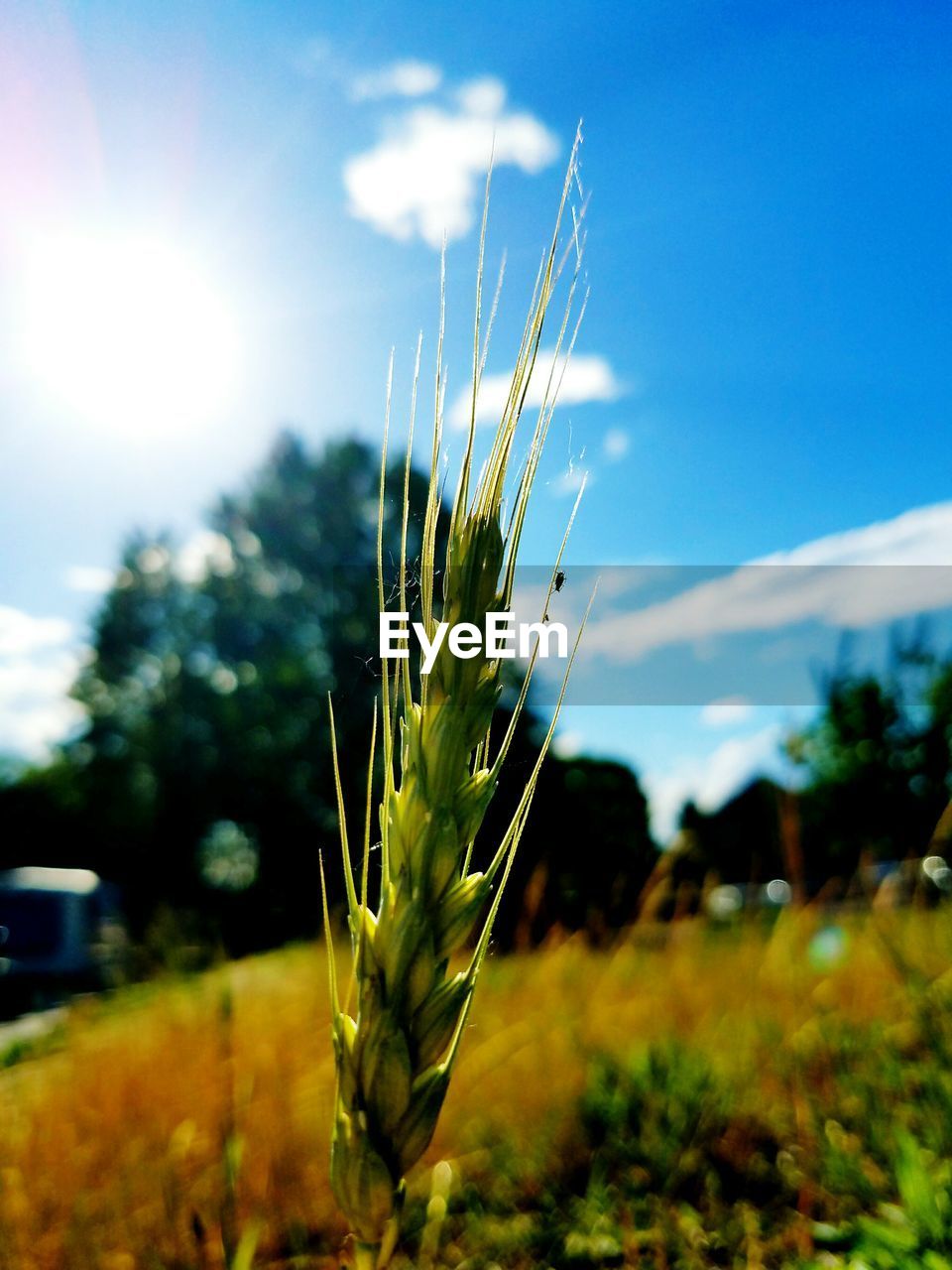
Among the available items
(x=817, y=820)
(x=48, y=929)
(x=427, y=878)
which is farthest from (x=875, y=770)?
(x=427, y=878)

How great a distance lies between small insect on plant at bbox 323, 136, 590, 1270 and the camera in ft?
2.59

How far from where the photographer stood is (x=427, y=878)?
2.77 ft

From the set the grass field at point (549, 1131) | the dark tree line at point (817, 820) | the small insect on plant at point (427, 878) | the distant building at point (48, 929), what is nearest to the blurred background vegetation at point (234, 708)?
the distant building at point (48, 929)

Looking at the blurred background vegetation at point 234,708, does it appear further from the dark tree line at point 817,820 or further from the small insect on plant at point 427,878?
the small insect on plant at point 427,878

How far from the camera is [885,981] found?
4164mm

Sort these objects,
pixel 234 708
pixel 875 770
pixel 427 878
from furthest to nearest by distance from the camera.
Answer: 1. pixel 234 708
2. pixel 875 770
3. pixel 427 878

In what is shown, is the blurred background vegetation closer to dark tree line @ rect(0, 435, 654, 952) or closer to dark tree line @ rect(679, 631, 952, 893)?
dark tree line @ rect(0, 435, 654, 952)

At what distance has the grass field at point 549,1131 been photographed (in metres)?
2.09

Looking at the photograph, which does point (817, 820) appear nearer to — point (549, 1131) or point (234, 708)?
point (549, 1131)

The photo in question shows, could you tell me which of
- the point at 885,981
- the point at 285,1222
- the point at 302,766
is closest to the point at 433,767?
the point at 285,1222

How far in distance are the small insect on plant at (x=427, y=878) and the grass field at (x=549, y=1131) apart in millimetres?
490

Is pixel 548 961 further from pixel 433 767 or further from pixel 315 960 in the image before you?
pixel 433 767

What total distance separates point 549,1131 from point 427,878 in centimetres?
253

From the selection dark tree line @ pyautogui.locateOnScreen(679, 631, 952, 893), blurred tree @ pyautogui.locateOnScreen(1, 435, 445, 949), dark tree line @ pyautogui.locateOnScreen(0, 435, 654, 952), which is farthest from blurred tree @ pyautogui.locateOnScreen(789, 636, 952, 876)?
blurred tree @ pyautogui.locateOnScreen(1, 435, 445, 949)
